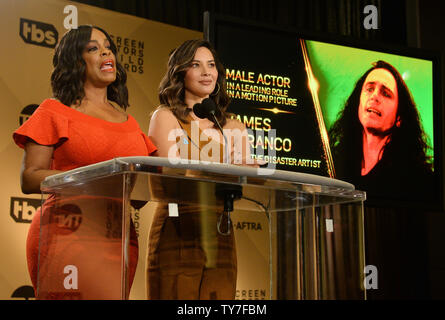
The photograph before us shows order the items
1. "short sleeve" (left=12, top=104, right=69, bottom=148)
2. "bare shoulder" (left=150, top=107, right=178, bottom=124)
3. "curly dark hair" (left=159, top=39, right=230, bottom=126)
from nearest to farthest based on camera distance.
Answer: "short sleeve" (left=12, top=104, right=69, bottom=148) → "bare shoulder" (left=150, top=107, right=178, bottom=124) → "curly dark hair" (left=159, top=39, right=230, bottom=126)

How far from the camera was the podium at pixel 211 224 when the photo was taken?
1.19 m

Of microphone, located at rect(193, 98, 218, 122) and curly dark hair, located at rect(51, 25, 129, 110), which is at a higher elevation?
curly dark hair, located at rect(51, 25, 129, 110)

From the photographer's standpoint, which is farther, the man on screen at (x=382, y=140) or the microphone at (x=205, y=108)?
the man on screen at (x=382, y=140)

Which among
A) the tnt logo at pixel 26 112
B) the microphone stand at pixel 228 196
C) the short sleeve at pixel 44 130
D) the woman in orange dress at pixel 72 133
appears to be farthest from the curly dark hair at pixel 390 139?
the microphone stand at pixel 228 196

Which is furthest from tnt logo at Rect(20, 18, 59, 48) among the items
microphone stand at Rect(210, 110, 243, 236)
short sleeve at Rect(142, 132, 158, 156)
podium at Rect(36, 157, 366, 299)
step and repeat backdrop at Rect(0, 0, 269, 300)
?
microphone stand at Rect(210, 110, 243, 236)

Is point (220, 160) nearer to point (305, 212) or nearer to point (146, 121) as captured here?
point (305, 212)

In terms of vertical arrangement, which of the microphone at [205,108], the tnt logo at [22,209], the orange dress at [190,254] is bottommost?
the orange dress at [190,254]

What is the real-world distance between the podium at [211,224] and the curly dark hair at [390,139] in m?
2.08

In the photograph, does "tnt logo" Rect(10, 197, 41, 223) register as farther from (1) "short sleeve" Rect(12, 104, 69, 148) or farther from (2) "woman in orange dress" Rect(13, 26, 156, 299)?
(1) "short sleeve" Rect(12, 104, 69, 148)

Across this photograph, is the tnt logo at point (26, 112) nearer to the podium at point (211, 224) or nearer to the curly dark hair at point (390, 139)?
the curly dark hair at point (390, 139)

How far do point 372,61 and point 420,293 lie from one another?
1861 mm

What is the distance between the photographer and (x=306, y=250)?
54.9 inches

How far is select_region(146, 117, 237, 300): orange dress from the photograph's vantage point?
1.21 m

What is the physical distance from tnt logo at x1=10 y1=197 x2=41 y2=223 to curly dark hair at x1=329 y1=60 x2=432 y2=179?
158 cm
